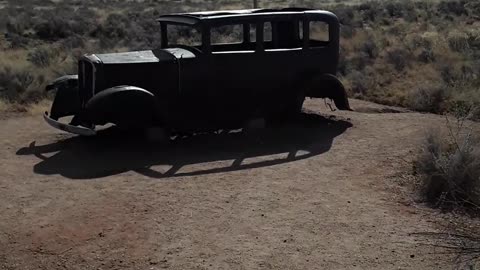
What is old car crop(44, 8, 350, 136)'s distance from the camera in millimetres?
9125

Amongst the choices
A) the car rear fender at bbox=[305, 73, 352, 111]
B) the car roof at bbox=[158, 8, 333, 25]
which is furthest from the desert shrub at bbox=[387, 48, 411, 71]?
the car roof at bbox=[158, 8, 333, 25]

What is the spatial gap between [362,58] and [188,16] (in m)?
10.5

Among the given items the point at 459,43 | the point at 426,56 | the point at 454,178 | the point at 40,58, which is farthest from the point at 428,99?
the point at 40,58

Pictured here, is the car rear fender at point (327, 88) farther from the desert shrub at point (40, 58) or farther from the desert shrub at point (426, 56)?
the desert shrub at point (40, 58)

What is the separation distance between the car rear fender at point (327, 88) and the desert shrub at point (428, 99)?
264 cm

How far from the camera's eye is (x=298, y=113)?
11.0 metres

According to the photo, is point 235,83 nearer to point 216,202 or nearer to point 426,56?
point 216,202

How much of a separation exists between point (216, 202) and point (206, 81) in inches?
120

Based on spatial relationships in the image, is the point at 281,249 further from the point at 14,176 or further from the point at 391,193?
the point at 14,176

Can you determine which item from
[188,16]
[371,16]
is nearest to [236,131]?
[188,16]

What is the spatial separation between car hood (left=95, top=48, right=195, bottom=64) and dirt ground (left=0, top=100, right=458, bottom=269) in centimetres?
135

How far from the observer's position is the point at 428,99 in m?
13.1

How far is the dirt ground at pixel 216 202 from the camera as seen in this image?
18.8 ft

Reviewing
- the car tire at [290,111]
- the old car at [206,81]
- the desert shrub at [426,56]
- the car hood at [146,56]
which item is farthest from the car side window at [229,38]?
the desert shrub at [426,56]
